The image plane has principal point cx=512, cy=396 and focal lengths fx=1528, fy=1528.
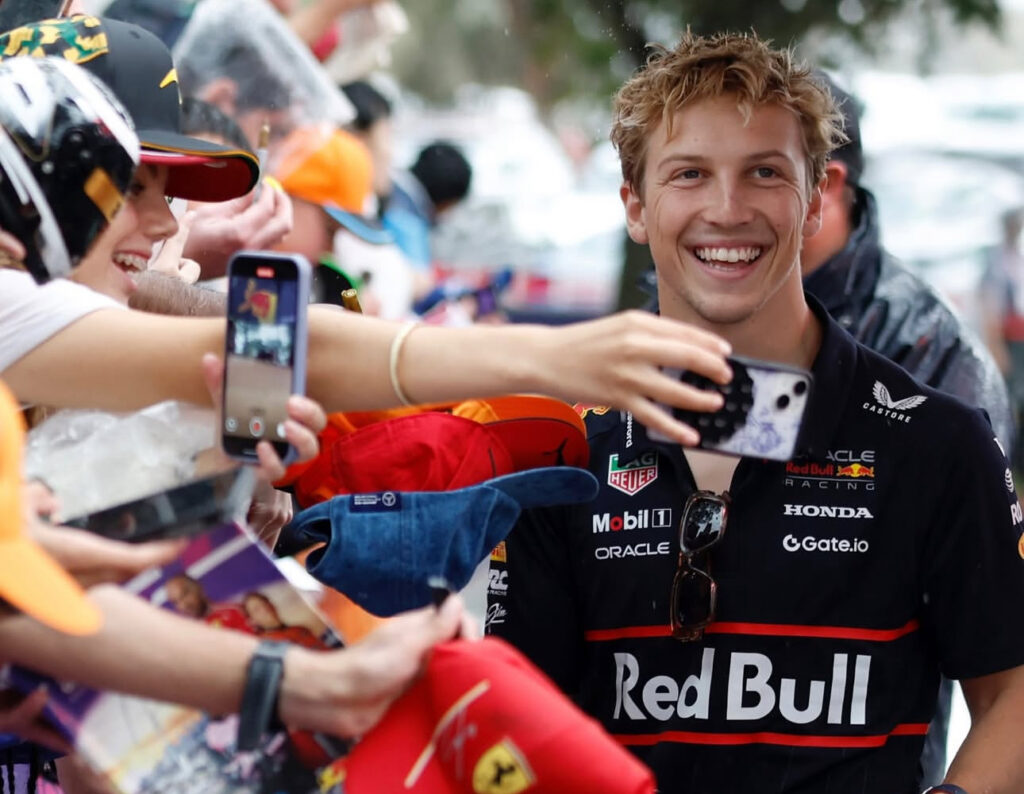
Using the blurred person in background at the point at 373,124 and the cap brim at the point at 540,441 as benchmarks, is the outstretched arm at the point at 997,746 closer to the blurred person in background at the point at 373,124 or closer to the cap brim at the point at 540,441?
the cap brim at the point at 540,441

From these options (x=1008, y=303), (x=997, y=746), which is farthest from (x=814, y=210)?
(x=1008, y=303)

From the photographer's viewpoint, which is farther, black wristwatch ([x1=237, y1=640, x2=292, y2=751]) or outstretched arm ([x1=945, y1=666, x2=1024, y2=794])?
outstretched arm ([x1=945, y1=666, x2=1024, y2=794])

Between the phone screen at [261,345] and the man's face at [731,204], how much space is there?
1.07 metres

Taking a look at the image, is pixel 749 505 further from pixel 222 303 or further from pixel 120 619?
pixel 120 619

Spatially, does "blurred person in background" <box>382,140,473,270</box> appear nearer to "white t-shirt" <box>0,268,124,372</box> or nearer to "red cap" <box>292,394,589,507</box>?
"red cap" <box>292,394,589,507</box>

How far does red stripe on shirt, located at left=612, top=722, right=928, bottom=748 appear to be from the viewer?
9.37 ft

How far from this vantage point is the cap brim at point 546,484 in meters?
2.51

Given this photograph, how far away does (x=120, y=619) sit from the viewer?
1.97 meters

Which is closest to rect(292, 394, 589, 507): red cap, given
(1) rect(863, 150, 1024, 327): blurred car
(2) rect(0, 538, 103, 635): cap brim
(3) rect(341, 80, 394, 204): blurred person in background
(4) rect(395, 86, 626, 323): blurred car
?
(2) rect(0, 538, 103, 635): cap brim

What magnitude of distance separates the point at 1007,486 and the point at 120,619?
1.74m

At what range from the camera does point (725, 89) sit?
2969 millimetres

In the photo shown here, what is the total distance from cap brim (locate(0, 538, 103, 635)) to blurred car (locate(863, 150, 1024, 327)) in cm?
1270

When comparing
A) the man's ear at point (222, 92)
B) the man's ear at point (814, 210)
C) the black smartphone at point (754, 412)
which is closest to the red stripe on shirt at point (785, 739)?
the black smartphone at point (754, 412)

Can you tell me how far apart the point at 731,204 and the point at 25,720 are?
62.8 inches
